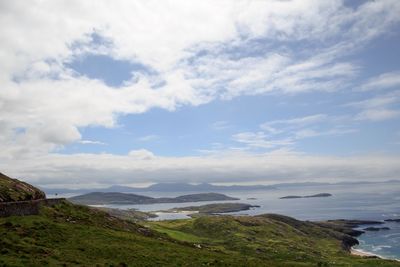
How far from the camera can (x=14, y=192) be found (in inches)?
1991

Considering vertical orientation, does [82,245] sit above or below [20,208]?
below

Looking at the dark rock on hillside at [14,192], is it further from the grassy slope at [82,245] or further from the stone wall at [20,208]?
the grassy slope at [82,245]

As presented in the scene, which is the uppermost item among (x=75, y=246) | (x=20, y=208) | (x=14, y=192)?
(x=14, y=192)

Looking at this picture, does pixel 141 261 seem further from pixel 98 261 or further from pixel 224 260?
pixel 224 260

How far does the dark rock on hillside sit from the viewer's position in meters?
48.1

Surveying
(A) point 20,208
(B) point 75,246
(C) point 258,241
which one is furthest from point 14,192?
(C) point 258,241

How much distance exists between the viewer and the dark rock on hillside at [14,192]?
48062 millimetres

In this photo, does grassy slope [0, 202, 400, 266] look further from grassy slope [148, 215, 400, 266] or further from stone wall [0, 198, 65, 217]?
grassy slope [148, 215, 400, 266]

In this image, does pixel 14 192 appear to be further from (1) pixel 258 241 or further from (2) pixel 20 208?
(1) pixel 258 241

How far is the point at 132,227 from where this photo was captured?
217ft

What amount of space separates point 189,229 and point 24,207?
77.5 metres

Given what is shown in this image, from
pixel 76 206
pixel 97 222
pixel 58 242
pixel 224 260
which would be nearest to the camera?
pixel 58 242

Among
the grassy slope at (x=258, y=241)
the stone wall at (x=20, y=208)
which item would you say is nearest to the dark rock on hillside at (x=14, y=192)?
the stone wall at (x=20, y=208)

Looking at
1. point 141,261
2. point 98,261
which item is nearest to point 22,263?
point 98,261
